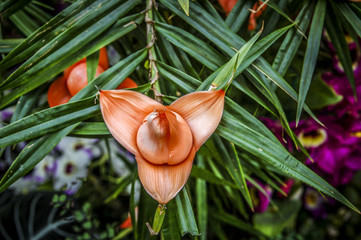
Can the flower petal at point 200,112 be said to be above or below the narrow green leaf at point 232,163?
above

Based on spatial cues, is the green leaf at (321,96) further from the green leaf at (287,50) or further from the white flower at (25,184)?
the white flower at (25,184)

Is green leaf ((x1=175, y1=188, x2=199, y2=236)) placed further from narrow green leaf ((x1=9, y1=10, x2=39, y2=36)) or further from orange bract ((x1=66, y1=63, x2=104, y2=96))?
narrow green leaf ((x1=9, y1=10, x2=39, y2=36))

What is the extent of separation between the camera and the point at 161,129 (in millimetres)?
223

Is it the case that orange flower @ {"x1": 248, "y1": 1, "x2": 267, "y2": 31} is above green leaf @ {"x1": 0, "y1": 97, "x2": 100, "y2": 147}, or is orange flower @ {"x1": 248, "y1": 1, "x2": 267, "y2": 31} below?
above

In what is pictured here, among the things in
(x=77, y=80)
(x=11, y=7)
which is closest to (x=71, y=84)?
(x=77, y=80)

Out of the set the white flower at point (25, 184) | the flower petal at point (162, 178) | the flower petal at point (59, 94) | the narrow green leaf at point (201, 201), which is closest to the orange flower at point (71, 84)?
the flower petal at point (59, 94)

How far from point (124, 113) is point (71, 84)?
0.34 ft

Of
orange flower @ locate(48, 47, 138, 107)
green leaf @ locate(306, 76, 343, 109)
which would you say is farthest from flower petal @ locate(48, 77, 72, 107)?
green leaf @ locate(306, 76, 343, 109)

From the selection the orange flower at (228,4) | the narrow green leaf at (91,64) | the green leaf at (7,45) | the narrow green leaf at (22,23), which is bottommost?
the narrow green leaf at (91,64)

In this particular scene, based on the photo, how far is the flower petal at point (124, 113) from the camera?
0.76 feet

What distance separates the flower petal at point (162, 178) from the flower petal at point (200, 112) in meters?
0.03

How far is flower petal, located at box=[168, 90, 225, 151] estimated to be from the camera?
0.24 meters

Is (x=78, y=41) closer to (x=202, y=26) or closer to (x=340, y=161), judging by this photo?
(x=202, y=26)

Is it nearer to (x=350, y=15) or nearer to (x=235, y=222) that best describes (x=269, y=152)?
(x=350, y=15)
